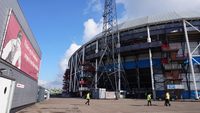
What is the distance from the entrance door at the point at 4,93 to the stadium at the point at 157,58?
46860 millimetres

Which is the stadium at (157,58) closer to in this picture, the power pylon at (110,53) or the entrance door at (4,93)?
the power pylon at (110,53)

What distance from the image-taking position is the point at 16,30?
13641 millimetres

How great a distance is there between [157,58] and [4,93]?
5374cm

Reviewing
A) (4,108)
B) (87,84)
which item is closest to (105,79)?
(87,84)

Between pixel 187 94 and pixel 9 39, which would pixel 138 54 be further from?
pixel 9 39

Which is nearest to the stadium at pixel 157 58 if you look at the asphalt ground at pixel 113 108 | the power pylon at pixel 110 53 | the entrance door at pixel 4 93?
the power pylon at pixel 110 53

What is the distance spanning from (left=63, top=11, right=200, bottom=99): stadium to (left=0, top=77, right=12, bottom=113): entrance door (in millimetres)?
46860

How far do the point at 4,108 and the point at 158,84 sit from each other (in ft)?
169

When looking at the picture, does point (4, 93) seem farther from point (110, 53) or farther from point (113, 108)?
point (110, 53)

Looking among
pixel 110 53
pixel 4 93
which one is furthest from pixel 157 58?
pixel 4 93

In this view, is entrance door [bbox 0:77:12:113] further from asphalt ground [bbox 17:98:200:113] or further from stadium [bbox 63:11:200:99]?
stadium [bbox 63:11:200:99]

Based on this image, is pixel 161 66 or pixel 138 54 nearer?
pixel 161 66

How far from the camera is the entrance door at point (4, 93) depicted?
7.60 m

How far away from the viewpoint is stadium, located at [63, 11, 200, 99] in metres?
52.7
